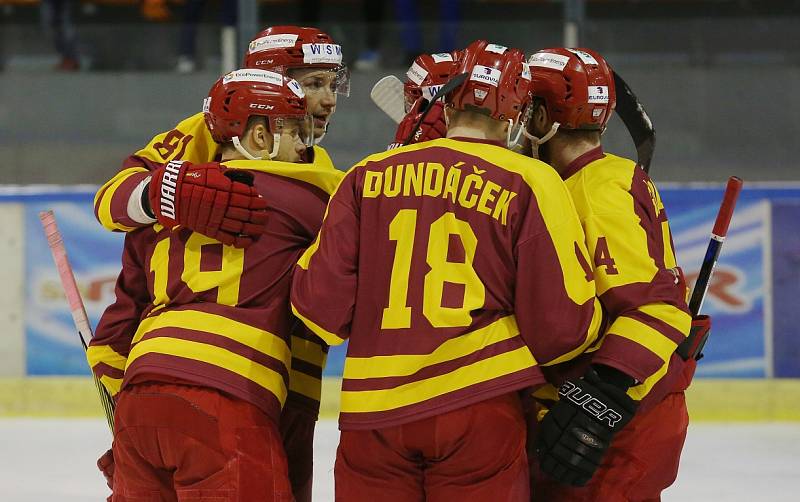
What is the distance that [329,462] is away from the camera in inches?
166

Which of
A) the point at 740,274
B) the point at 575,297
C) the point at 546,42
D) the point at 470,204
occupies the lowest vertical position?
the point at 740,274

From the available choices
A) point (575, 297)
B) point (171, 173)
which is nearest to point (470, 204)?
point (575, 297)

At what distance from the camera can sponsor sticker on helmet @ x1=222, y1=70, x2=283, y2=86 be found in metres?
2.26

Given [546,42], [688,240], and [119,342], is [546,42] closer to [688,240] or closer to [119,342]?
[688,240]

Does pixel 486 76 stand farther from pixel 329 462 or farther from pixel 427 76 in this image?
pixel 329 462

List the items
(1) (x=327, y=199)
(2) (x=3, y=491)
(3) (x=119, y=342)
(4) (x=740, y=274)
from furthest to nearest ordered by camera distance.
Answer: (4) (x=740, y=274)
(2) (x=3, y=491)
(3) (x=119, y=342)
(1) (x=327, y=199)

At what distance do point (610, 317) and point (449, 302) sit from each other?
1.10 feet

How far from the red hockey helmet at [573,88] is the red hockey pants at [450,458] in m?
0.56

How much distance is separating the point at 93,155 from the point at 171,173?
3.34 meters

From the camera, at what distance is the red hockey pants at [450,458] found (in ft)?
6.54

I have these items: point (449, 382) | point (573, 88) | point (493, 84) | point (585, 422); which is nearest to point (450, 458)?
point (449, 382)

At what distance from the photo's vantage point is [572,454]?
2.10m

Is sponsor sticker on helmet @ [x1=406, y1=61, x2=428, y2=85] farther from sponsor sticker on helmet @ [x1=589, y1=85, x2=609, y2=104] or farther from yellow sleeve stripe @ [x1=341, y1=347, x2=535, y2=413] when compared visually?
yellow sleeve stripe @ [x1=341, y1=347, x2=535, y2=413]

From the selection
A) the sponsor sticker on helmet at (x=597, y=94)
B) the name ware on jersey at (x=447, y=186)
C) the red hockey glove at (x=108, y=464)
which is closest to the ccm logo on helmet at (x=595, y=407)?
the name ware on jersey at (x=447, y=186)
